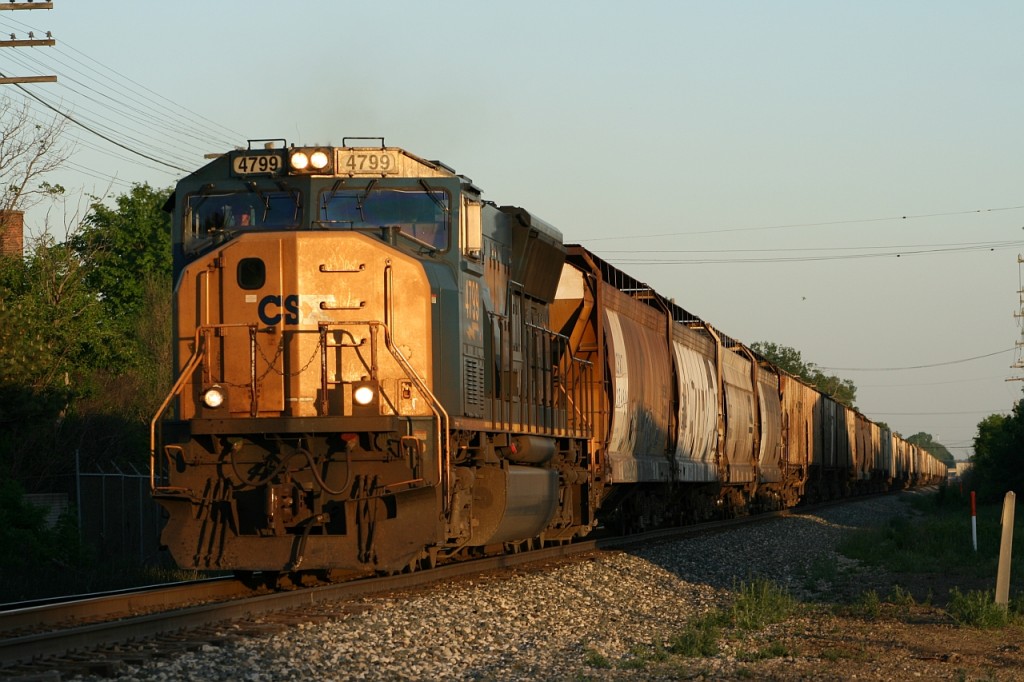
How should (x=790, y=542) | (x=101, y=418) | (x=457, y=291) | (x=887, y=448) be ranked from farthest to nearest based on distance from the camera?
1. (x=887, y=448)
2. (x=101, y=418)
3. (x=790, y=542)
4. (x=457, y=291)

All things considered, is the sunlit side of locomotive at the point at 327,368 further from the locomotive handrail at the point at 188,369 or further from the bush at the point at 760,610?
the bush at the point at 760,610

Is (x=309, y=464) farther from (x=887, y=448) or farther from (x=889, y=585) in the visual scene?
(x=887, y=448)

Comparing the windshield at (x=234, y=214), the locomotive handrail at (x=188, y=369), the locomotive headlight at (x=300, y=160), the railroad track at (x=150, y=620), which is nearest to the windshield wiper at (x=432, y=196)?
the locomotive headlight at (x=300, y=160)

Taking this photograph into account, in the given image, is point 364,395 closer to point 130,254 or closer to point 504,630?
point 504,630

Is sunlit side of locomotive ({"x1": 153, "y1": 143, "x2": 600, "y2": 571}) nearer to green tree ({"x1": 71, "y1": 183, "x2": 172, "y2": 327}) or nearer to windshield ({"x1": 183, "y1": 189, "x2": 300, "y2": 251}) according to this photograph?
windshield ({"x1": 183, "y1": 189, "x2": 300, "y2": 251})

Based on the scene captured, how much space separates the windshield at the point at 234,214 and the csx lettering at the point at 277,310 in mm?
818

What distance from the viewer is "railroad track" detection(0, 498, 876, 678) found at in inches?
311

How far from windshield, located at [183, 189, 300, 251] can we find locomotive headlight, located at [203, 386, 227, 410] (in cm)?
166

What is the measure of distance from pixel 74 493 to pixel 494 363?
12.5 m

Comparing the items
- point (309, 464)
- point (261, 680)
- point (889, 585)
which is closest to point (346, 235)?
point (309, 464)

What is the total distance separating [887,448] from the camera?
74625 mm

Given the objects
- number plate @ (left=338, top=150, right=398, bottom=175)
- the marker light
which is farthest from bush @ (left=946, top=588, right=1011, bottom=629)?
number plate @ (left=338, top=150, right=398, bottom=175)

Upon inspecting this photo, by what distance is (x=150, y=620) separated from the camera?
899cm

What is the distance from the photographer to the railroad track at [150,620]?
790 centimetres
